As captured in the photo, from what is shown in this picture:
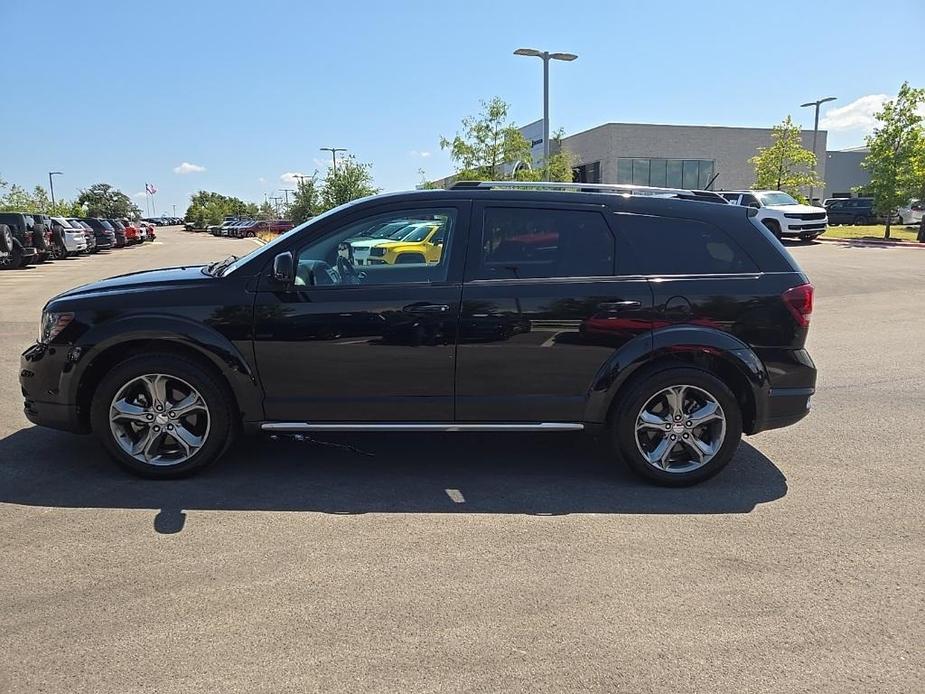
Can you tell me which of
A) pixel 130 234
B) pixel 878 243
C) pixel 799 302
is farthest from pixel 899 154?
pixel 130 234

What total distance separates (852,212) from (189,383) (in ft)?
146

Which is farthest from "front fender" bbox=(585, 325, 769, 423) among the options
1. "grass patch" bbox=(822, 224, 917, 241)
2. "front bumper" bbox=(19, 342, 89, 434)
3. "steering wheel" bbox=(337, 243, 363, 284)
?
"grass patch" bbox=(822, 224, 917, 241)

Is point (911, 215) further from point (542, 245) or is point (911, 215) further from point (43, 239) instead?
point (542, 245)

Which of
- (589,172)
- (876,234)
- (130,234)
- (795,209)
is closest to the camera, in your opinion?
(795,209)

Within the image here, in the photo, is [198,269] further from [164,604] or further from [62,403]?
[164,604]

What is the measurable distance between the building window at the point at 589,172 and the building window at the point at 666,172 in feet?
6.77

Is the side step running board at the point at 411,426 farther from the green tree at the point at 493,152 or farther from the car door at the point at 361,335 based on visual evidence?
the green tree at the point at 493,152

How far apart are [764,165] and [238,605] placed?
126 feet

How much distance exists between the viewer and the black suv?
4.26m

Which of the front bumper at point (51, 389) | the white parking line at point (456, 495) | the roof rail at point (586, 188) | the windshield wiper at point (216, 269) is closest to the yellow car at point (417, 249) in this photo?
the roof rail at point (586, 188)

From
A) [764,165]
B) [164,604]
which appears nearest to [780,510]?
[164,604]

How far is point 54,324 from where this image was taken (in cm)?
438

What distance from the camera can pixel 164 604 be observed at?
304 cm

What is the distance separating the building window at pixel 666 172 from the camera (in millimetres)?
45031
